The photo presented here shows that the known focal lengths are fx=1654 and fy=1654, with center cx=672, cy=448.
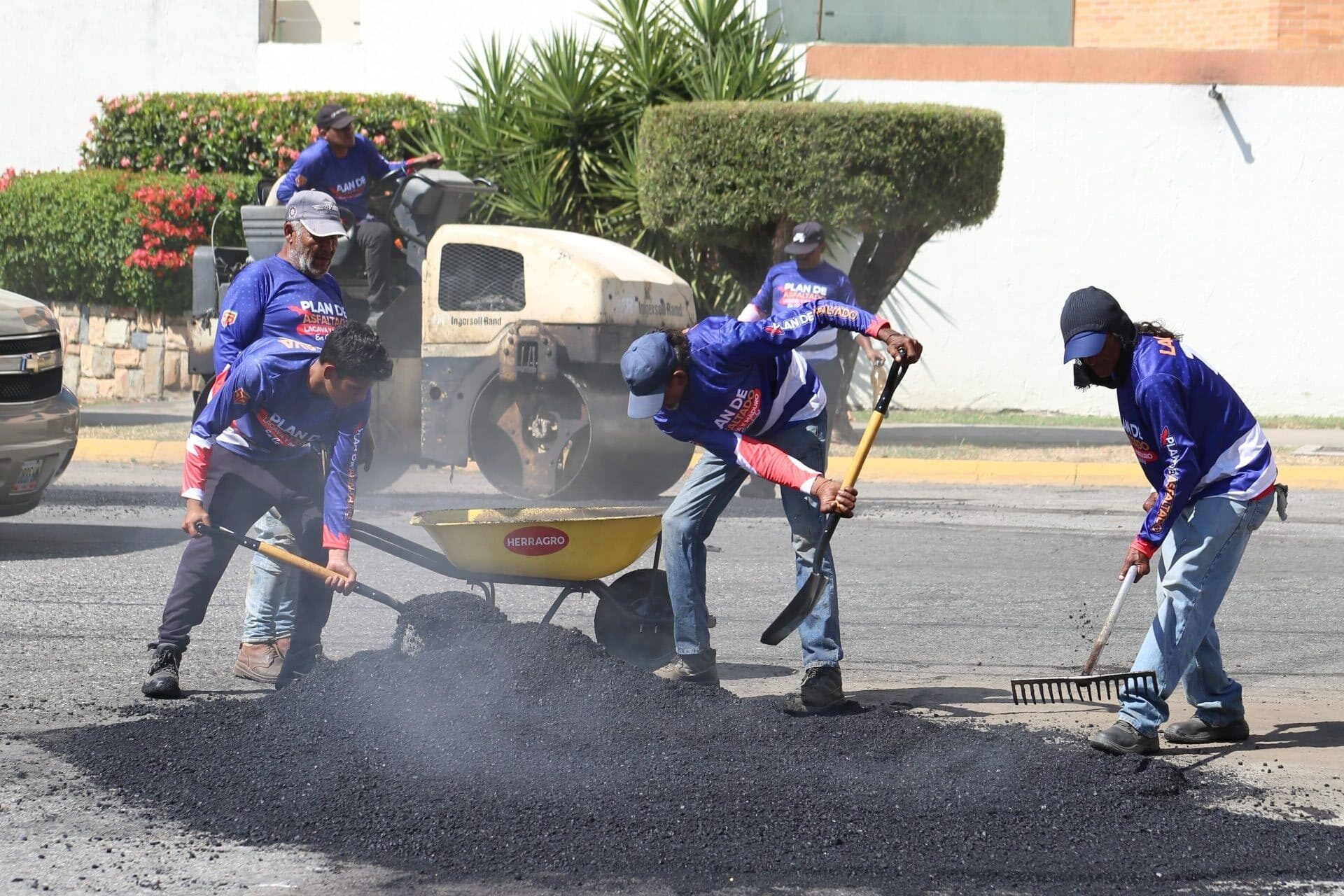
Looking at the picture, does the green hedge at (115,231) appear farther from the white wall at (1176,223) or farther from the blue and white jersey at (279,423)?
the blue and white jersey at (279,423)

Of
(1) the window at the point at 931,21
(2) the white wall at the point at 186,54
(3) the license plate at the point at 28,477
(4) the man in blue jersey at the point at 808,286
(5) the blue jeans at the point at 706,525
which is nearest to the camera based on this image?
(5) the blue jeans at the point at 706,525

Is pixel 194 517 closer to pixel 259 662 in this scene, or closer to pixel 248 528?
pixel 248 528

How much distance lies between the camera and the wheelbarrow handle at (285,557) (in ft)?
18.9

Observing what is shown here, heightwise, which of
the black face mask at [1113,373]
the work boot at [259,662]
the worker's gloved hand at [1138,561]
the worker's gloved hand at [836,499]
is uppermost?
the black face mask at [1113,373]

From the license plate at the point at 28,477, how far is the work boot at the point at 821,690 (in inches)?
182

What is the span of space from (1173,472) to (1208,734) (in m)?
0.98

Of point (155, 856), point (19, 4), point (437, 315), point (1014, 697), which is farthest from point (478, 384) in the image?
point (19, 4)

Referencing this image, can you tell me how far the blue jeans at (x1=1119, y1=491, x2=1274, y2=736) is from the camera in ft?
17.0

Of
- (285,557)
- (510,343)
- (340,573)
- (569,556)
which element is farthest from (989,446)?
(285,557)

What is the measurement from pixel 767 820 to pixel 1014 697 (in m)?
1.28

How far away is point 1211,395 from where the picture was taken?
5.12 meters

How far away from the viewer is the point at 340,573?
5801 mm

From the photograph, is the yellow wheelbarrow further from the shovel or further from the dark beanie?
the dark beanie

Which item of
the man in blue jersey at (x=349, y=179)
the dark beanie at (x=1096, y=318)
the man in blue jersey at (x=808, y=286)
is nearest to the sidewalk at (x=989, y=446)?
the man in blue jersey at (x=808, y=286)
